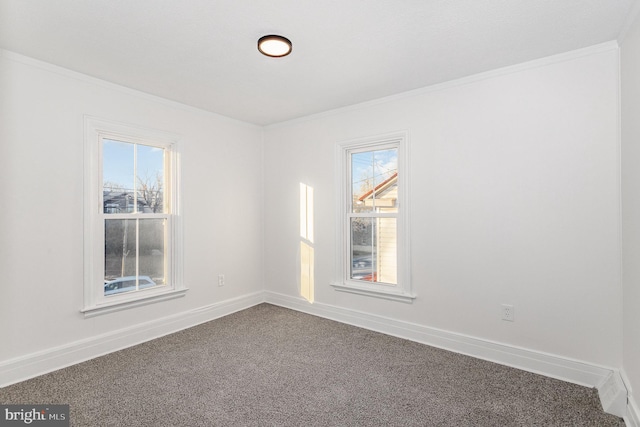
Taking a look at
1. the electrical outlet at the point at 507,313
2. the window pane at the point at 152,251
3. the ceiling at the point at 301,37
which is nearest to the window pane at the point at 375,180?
the ceiling at the point at 301,37

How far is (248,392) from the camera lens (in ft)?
7.61

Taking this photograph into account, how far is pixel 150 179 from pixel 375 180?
2327 mm

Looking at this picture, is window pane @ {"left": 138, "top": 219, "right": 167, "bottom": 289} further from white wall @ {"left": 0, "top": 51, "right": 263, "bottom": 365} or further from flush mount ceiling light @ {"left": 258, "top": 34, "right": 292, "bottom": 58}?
flush mount ceiling light @ {"left": 258, "top": 34, "right": 292, "bottom": 58}

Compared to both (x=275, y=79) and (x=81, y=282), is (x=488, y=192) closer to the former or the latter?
(x=275, y=79)

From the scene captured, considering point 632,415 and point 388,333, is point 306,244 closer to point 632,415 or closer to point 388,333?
point 388,333

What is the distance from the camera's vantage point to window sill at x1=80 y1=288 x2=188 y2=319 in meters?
2.88

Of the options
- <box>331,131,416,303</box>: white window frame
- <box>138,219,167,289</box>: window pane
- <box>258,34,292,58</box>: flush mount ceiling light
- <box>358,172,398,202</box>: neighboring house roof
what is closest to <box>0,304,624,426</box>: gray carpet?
<box>331,131,416,303</box>: white window frame

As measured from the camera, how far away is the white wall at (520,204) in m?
2.38

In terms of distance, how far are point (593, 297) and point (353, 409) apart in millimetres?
1870

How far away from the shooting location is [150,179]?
11.2 feet

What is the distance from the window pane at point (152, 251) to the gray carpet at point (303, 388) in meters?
0.64

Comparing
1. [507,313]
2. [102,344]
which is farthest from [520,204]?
[102,344]

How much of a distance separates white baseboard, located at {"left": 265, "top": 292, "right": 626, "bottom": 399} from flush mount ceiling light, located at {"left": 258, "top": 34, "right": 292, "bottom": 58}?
2.63 meters

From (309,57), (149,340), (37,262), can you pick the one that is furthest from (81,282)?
(309,57)
